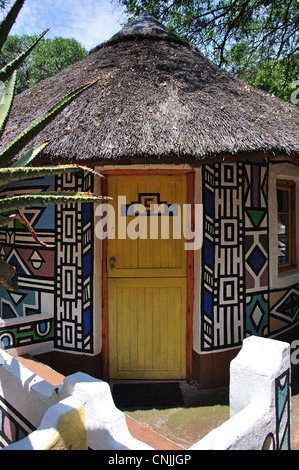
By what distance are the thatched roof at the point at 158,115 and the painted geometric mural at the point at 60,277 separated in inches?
25.5

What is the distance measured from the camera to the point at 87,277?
12.3ft

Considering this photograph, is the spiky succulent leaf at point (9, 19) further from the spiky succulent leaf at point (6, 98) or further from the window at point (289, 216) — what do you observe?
the window at point (289, 216)

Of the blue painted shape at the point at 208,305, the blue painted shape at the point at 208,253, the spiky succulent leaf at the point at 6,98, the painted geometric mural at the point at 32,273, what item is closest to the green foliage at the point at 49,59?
the painted geometric mural at the point at 32,273

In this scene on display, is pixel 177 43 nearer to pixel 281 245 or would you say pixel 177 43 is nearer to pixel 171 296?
pixel 281 245


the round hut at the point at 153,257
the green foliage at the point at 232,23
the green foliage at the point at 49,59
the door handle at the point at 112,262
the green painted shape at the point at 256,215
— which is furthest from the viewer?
the green foliage at the point at 49,59

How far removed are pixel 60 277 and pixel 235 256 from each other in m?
2.14

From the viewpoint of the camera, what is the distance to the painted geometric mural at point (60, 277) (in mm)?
3750

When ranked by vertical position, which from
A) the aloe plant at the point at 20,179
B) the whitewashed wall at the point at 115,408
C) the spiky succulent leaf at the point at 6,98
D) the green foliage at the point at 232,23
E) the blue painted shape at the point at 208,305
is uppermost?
the green foliage at the point at 232,23

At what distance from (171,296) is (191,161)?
5.40 ft

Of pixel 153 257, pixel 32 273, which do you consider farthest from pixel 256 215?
pixel 32 273

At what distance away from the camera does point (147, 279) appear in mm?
3844

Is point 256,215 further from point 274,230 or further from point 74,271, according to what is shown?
point 74,271

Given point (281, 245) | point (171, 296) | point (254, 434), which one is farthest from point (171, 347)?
point (281, 245)

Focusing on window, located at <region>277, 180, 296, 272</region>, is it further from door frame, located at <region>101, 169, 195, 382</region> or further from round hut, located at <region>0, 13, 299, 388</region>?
door frame, located at <region>101, 169, 195, 382</region>
